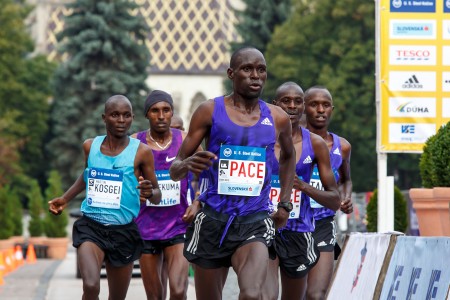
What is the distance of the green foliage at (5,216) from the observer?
42.1 metres

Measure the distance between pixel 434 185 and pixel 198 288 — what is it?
24.3ft

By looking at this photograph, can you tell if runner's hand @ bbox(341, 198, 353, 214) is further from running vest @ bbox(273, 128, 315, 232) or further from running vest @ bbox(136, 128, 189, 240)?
running vest @ bbox(136, 128, 189, 240)

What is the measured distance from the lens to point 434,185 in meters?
16.7

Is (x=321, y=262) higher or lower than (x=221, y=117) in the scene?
lower

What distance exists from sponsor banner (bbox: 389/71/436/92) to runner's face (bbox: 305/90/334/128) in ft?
27.0

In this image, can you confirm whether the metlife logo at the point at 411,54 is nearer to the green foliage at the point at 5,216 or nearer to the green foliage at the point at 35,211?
the green foliage at the point at 5,216

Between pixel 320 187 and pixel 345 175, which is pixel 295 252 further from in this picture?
pixel 345 175

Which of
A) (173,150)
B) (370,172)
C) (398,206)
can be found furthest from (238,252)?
(370,172)

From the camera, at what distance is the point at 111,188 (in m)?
12.0

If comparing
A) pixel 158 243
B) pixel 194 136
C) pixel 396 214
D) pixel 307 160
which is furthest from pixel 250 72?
pixel 396 214

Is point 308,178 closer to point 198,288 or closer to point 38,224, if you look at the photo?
point 198,288

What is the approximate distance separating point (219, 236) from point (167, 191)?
370cm

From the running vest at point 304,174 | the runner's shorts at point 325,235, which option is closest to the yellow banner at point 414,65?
the runner's shorts at point 325,235

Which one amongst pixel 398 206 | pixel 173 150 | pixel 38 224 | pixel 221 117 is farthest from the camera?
pixel 38 224
